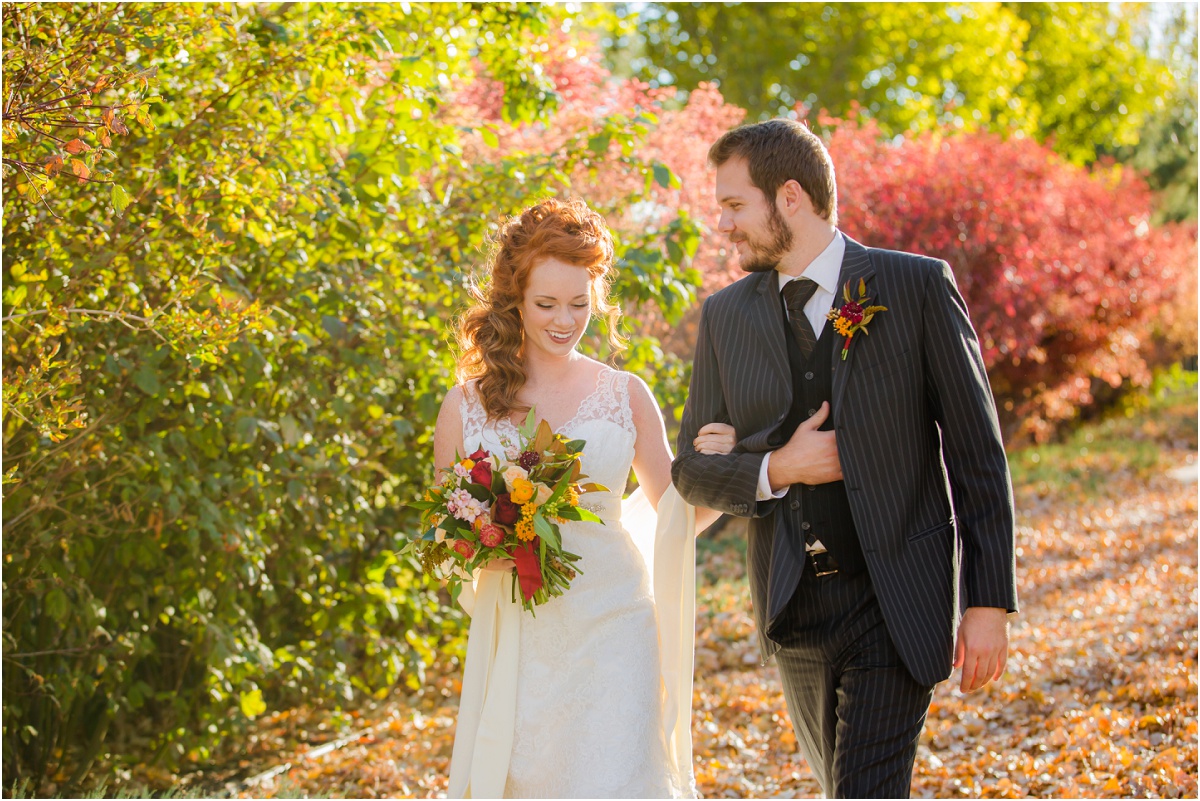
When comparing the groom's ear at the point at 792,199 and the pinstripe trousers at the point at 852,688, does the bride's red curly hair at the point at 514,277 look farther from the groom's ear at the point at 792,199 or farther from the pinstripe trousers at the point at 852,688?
the pinstripe trousers at the point at 852,688

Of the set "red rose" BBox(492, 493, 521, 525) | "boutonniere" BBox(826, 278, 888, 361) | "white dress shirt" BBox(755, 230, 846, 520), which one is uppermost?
"white dress shirt" BBox(755, 230, 846, 520)

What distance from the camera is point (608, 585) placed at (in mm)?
3379

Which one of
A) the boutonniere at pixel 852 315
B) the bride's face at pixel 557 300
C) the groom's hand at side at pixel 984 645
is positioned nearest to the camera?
the groom's hand at side at pixel 984 645

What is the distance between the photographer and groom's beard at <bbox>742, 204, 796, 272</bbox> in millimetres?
2953

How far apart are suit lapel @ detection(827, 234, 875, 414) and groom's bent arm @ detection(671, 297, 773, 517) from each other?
0.29 metres

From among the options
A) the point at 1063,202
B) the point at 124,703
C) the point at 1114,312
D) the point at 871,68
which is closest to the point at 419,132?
the point at 124,703

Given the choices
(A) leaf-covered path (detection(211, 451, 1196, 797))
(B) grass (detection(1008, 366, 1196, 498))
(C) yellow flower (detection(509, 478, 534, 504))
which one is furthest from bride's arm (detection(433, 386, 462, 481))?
(B) grass (detection(1008, 366, 1196, 498))

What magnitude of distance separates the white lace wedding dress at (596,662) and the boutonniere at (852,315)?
903 millimetres

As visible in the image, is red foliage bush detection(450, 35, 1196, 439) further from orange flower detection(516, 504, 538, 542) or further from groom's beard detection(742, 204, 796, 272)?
orange flower detection(516, 504, 538, 542)

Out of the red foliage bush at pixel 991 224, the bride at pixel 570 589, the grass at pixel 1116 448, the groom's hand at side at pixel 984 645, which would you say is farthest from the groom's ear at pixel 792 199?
the grass at pixel 1116 448

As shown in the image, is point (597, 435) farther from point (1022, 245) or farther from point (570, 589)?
point (1022, 245)

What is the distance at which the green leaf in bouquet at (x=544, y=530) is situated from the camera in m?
3.02

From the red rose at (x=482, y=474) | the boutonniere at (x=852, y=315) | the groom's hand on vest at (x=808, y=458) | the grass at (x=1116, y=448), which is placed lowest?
the red rose at (x=482, y=474)

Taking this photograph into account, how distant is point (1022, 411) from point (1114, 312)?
1.96 m
